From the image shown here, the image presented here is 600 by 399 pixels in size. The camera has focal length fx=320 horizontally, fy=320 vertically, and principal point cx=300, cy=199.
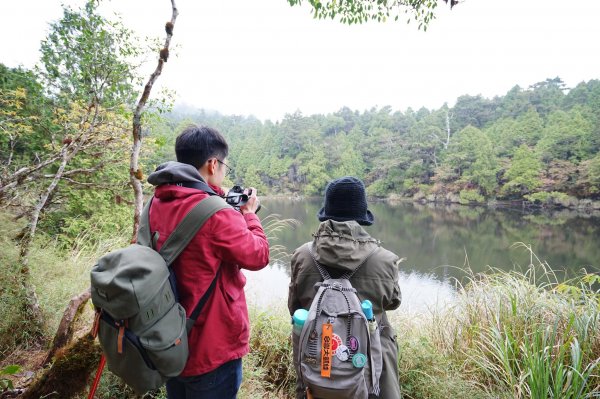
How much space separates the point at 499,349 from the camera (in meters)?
1.63

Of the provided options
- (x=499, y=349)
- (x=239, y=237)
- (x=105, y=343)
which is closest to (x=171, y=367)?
(x=105, y=343)

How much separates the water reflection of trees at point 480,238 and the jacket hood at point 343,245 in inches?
248

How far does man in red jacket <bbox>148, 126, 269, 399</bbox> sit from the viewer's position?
0.78 meters

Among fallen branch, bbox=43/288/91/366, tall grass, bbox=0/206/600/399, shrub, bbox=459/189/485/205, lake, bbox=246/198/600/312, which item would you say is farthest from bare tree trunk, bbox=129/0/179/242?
shrub, bbox=459/189/485/205

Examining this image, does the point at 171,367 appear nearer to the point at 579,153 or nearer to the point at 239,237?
the point at 239,237

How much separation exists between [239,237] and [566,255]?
11.3 metres

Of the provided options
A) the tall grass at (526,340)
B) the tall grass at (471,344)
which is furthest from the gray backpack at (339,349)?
the tall grass at (526,340)

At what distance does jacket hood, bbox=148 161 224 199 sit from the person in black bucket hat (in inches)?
15.6

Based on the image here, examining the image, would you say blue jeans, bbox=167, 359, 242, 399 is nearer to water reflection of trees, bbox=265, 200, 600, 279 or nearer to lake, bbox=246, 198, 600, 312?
lake, bbox=246, 198, 600, 312

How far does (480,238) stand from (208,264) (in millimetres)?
Result: 12672

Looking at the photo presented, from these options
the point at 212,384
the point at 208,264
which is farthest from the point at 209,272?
the point at 212,384

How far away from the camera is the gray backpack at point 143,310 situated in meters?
0.68

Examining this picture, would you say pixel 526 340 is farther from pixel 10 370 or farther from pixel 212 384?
pixel 10 370

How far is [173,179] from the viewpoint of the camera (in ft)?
2.66
